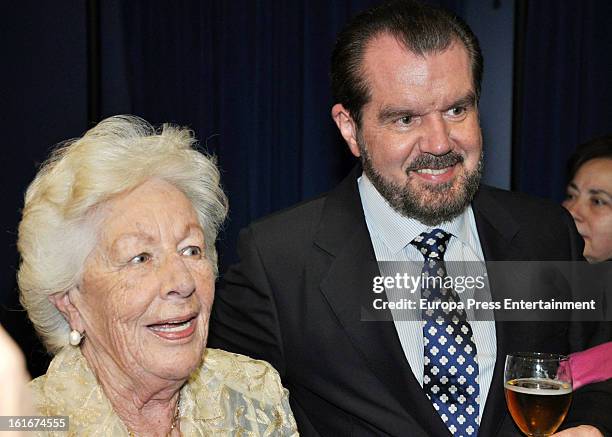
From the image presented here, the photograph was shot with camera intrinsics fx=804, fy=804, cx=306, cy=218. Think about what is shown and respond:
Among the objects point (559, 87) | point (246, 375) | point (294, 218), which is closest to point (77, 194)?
point (246, 375)

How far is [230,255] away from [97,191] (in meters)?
3.23

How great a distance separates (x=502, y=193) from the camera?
2.44m

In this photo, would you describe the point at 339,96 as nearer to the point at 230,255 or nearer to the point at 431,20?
the point at 431,20

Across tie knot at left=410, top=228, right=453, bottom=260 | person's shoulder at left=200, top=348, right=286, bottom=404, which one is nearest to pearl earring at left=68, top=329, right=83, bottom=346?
person's shoulder at left=200, top=348, right=286, bottom=404

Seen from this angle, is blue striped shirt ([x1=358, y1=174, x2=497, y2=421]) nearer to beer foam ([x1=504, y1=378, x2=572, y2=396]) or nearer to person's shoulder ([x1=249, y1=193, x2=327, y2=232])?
person's shoulder ([x1=249, y1=193, x2=327, y2=232])

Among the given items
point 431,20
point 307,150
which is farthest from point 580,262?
point 307,150

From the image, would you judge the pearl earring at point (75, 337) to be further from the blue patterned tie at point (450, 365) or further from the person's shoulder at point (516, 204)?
the person's shoulder at point (516, 204)

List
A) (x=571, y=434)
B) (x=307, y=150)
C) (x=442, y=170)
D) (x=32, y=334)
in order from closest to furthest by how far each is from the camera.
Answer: (x=571, y=434) < (x=442, y=170) < (x=32, y=334) < (x=307, y=150)

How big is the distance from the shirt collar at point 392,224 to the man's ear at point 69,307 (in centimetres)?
85

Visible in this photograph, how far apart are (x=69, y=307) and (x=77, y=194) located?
259 millimetres

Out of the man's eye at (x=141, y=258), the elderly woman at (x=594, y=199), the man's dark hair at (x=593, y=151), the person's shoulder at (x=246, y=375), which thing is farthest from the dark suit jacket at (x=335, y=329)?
the man's dark hair at (x=593, y=151)

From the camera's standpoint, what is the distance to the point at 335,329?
2.10m

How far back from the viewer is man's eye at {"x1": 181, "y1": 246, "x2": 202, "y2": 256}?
5.78 ft

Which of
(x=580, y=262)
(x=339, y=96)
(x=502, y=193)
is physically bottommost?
(x=580, y=262)
